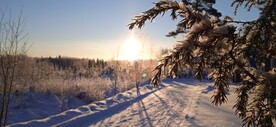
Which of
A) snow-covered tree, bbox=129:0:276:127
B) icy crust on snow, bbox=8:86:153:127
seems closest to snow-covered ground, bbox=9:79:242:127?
icy crust on snow, bbox=8:86:153:127

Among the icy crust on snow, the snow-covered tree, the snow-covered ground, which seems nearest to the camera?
the snow-covered tree

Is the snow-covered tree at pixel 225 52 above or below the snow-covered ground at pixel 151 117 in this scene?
above

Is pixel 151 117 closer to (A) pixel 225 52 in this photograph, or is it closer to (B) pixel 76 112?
(B) pixel 76 112

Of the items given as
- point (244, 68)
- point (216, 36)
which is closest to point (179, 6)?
point (216, 36)

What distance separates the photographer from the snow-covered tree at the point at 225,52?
72.9 inches

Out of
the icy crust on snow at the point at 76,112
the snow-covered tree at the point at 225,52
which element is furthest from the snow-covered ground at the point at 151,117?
the snow-covered tree at the point at 225,52

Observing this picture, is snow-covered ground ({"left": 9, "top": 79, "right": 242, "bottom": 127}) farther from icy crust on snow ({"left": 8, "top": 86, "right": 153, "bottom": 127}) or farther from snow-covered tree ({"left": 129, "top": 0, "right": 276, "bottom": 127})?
snow-covered tree ({"left": 129, "top": 0, "right": 276, "bottom": 127})

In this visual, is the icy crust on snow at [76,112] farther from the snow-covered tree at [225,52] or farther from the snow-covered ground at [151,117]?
the snow-covered tree at [225,52]

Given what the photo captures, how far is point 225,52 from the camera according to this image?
80.4 inches

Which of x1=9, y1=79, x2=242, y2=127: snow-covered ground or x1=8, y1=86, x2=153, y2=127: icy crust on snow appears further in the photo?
x1=8, y1=86, x2=153, y2=127: icy crust on snow

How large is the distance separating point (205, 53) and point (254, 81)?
1.35 ft

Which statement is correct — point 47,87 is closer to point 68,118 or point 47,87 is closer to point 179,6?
point 68,118

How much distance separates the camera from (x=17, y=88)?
1844 cm

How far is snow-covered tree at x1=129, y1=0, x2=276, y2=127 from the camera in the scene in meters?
1.85
